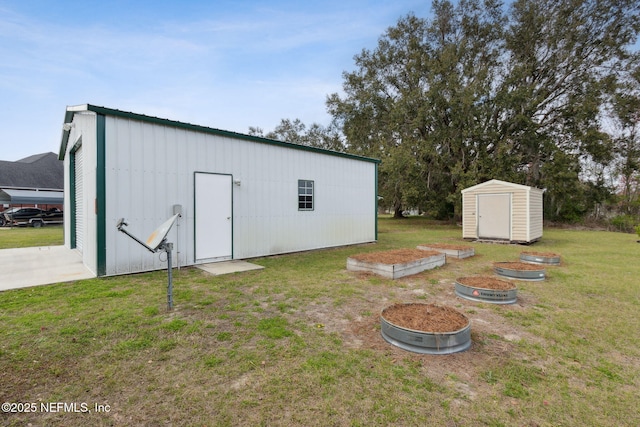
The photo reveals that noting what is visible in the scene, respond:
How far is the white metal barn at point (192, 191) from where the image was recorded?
553 centimetres

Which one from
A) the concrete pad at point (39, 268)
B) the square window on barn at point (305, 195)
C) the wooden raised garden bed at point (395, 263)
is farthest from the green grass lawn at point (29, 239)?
the wooden raised garden bed at point (395, 263)

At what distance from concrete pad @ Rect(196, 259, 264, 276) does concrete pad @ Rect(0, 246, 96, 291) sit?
2.01 meters

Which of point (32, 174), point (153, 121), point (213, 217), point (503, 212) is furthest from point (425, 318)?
A: point (32, 174)

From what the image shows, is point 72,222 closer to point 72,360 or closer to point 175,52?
point 175,52

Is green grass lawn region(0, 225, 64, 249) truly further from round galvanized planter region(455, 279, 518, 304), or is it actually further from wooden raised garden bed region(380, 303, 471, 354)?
round galvanized planter region(455, 279, 518, 304)

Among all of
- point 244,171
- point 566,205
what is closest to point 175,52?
point 244,171

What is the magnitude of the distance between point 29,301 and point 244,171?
14.9 ft

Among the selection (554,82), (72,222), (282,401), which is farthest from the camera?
(554,82)

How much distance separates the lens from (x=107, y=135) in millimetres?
5418

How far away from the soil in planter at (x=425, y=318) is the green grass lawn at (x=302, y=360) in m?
0.23

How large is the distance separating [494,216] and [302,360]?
1122cm

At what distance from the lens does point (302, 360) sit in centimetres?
258

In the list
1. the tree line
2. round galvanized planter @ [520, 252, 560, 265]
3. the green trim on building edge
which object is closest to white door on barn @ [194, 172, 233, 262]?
the green trim on building edge

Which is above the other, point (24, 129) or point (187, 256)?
point (24, 129)
